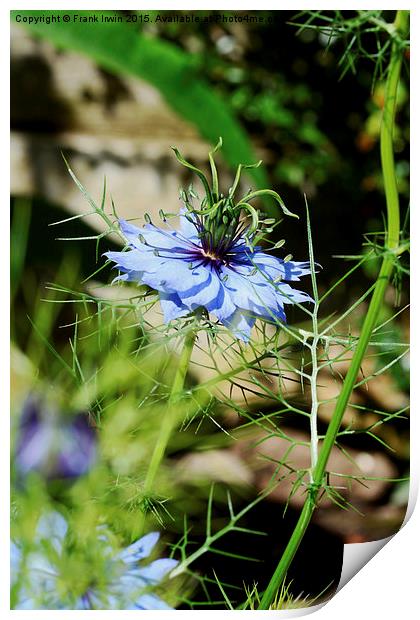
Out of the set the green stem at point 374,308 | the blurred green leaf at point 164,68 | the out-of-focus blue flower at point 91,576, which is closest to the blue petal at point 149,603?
the out-of-focus blue flower at point 91,576

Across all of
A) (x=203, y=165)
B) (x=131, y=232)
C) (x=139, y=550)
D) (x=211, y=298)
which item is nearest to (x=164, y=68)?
(x=203, y=165)

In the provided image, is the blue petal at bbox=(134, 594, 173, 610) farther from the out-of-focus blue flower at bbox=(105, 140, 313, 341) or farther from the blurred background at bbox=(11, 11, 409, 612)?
the out-of-focus blue flower at bbox=(105, 140, 313, 341)

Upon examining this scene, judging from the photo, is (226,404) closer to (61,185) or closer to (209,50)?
(61,185)

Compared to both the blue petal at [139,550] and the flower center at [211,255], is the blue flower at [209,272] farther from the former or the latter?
the blue petal at [139,550]

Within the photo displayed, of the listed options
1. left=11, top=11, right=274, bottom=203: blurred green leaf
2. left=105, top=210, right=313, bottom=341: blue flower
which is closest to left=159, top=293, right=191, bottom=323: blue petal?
left=105, top=210, right=313, bottom=341: blue flower

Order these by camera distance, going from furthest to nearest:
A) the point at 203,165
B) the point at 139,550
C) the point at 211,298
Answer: the point at 203,165, the point at 139,550, the point at 211,298

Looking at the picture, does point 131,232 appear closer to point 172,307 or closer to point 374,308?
point 172,307
